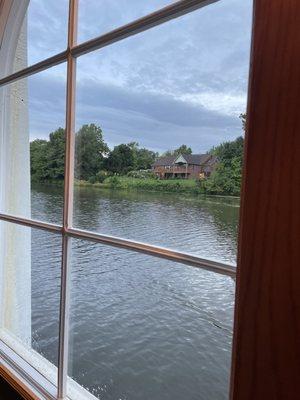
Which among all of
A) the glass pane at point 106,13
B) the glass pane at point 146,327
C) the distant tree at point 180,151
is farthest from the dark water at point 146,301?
the glass pane at point 106,13

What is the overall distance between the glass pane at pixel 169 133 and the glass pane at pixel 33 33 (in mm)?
244

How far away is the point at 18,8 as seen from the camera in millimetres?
1544

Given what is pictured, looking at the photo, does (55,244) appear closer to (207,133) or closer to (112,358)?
(112,358)

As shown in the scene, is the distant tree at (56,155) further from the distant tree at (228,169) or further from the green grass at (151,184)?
the distant tree at (228,169)

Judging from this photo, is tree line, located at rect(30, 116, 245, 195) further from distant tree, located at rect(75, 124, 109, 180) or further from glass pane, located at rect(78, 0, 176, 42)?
glass pane, located at rect(78, 0, 176, 42)

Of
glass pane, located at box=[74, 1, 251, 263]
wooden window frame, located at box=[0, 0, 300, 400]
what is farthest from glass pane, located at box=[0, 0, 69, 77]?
wooden window frame, located at box=[0, 0, 300, 400]

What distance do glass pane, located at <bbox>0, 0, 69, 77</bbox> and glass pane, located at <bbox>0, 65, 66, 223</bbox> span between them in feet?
0.27

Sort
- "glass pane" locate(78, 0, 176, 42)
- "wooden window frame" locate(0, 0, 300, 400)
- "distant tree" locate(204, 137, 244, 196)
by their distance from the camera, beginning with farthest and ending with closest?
"glass pane" locate(78, 0, 176, 42) < "distant tree" locate(204, 137, 244, 196) < "wooden window frame" locate(0, 0, 300, 400)

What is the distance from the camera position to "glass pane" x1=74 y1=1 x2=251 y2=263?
0.85 m

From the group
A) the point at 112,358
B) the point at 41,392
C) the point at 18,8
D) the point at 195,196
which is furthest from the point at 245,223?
the point at 18,8

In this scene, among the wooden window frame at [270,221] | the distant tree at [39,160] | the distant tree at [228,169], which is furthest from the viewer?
the distant tree at [39,160]

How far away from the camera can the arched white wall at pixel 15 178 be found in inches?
62.2

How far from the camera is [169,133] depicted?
1.00 metres

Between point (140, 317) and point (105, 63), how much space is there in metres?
0.80
